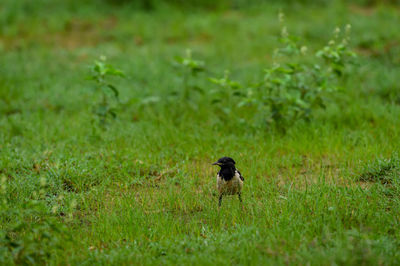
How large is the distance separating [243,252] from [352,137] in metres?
Result: 3.70

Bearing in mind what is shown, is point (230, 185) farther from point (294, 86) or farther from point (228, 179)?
point (294, 86)

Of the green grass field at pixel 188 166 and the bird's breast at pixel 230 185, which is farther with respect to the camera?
the bird's breast at pixel 230 185

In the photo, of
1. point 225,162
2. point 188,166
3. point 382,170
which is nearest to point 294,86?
point 382,170

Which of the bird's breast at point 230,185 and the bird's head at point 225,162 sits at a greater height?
the bird's head at point 225,162

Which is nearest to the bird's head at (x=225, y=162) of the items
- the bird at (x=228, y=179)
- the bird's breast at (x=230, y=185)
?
the bird at (x=228, y=179)

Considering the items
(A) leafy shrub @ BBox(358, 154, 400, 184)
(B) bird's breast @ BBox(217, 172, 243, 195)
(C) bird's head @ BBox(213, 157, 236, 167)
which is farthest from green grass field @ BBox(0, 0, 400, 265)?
(C) bird's head @ BBox(213, 157, 236, 167)

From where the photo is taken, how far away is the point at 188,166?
5934 mm

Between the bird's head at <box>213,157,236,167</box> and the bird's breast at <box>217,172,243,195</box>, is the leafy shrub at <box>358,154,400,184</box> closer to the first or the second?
the bird's breast at <box>217,172,243,195</box>

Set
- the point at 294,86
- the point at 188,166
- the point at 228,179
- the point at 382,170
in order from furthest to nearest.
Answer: the point at 294,86 < the point at 188,166 < the point at 382,170 < the point at 228,179

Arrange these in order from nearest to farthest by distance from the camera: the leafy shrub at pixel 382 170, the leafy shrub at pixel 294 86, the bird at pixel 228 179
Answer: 1. the bird at pixel 228 179
2. the leafy shrub at pixel 382 170
3. the leafy shrub at pixel 294 86

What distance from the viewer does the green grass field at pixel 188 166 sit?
376 centimetres

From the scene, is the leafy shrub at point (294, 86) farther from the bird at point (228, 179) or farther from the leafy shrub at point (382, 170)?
the bird at point (228, 179)

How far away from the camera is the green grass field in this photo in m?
3.76

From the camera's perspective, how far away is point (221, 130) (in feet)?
23.6
